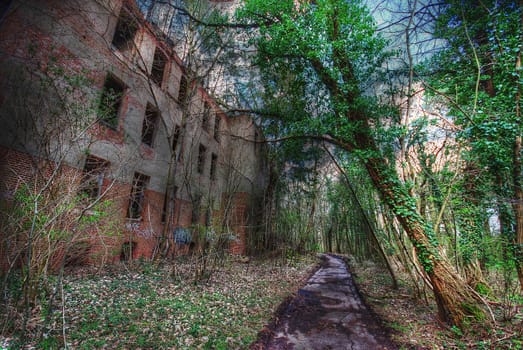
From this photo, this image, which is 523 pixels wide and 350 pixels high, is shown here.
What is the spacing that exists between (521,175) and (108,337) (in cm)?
793

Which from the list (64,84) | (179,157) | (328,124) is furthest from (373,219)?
(64,84)

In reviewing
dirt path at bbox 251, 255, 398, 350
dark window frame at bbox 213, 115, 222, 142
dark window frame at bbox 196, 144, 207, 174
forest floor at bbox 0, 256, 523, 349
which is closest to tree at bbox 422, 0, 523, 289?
forest floor at bbox 0, 256, 523, 349

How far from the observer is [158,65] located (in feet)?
38.2

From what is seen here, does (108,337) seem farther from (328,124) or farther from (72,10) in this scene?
(72,10)

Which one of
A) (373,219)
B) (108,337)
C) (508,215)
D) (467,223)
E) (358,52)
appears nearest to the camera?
(108,337)

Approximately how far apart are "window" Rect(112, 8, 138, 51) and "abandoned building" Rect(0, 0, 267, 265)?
5 cm

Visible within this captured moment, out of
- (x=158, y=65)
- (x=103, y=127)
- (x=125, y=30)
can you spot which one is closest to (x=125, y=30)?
(x=125, y=30)

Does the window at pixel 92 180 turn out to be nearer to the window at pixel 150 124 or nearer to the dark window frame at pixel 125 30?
the window at pixel 150 124

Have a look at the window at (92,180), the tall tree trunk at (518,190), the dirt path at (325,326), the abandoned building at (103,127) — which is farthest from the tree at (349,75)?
the window at (92,180)

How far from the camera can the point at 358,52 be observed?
19.7ft

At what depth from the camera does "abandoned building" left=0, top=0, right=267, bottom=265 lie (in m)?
5.25

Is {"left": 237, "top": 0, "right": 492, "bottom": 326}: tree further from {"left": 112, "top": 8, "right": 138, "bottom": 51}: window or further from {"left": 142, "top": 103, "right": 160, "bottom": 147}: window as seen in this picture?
{"left": 142, "top": 103, "right": 160, "bottom": 147}: window

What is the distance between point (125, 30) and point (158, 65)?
211 cm

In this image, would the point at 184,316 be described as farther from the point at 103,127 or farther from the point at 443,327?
the point at 103,127
